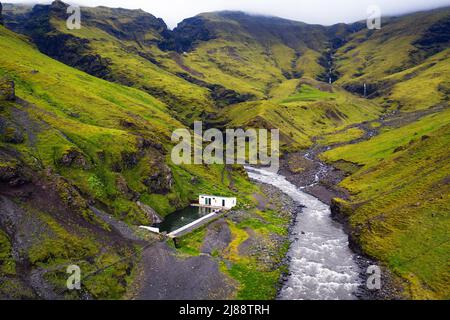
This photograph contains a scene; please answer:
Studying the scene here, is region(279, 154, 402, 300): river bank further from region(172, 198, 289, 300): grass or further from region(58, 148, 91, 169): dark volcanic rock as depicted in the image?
region(58, 148, 91, 169): dark volcanic rock

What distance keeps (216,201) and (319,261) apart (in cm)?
3745

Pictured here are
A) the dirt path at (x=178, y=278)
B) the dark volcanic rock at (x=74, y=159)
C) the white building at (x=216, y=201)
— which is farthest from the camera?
the white building at (x=216, y=201)

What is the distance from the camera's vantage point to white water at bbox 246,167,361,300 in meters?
68.3

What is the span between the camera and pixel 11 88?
101000 mm

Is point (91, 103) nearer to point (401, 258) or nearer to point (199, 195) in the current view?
point (199, 195)

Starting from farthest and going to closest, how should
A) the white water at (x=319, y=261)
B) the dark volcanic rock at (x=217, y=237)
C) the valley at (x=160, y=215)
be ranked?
1. the dark volcanic rock at (x=217, y=237)
2. the white water at (x=319, y=261)
3. the valley at (x=160, y=215)

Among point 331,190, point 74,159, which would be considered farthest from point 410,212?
point 74,159

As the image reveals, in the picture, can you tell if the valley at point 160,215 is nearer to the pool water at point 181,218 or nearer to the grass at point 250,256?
the grass at point 250,256

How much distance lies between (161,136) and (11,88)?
189 ft

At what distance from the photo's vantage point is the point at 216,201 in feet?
362

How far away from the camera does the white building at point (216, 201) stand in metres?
109

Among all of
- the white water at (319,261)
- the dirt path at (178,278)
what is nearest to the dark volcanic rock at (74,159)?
the dirt path at (178,278)

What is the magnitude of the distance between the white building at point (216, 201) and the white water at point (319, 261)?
18.5 m

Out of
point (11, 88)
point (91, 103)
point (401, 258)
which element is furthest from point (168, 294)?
point (91, 103)
